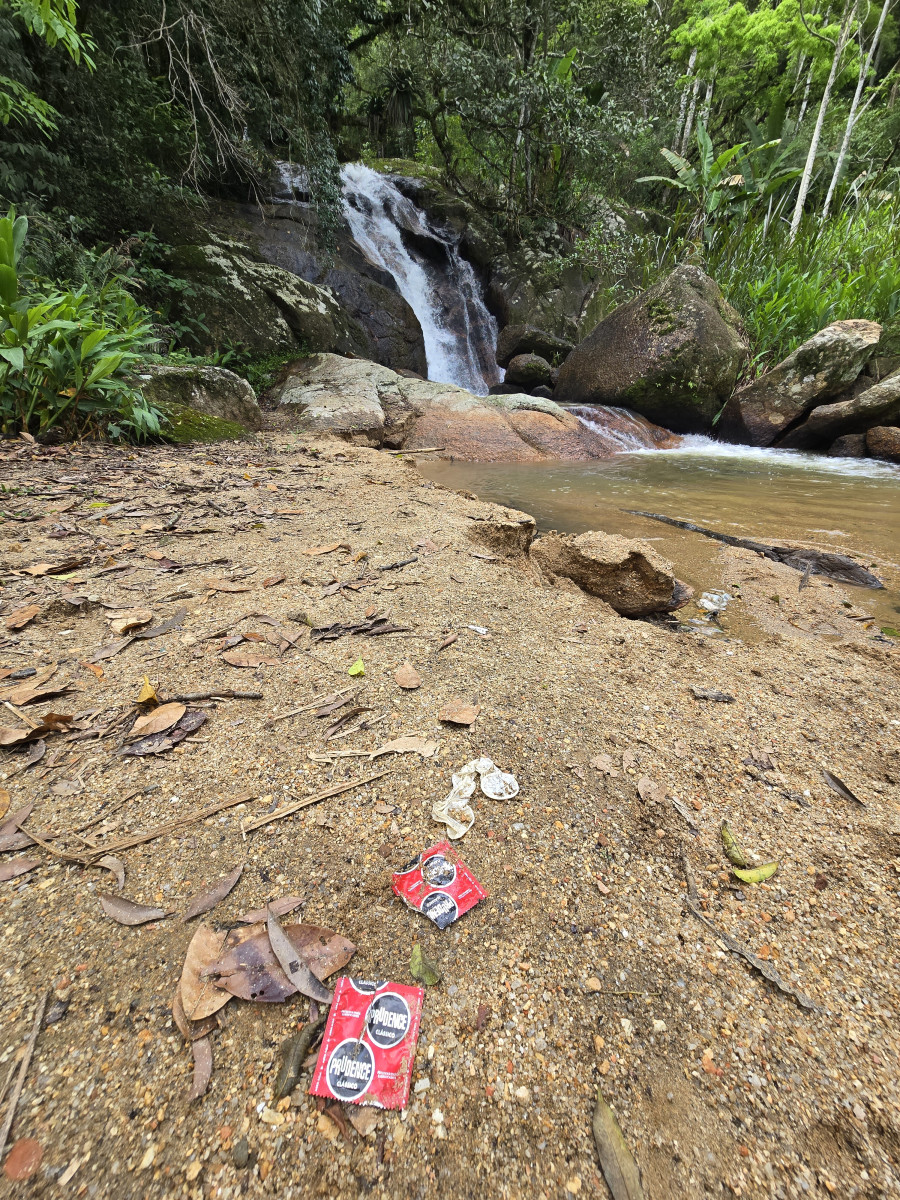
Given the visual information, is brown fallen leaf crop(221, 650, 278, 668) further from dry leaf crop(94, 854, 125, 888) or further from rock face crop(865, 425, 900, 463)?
rock face crop(865, 425, 900, 463)

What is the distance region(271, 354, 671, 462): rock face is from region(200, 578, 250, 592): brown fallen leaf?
4849 mm

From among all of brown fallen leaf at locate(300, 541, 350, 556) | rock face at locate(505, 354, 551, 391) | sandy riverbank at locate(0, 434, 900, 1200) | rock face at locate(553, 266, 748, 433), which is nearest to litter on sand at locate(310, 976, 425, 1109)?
sandy riverbank at locate(0, 434, 900, 1200)

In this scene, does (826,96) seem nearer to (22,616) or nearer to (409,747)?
(409,747)

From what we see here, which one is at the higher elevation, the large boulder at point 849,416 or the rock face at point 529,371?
the rock face at point 529,371

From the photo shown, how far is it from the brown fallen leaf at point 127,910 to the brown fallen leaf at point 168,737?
391 mm

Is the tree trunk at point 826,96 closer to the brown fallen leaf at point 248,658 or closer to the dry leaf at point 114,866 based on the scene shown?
the brown fallen leaf at point 248,658

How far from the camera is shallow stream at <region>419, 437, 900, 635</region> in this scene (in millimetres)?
3535

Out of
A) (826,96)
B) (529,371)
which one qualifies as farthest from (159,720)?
(826,96)

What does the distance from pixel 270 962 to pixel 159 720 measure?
77 centimetres

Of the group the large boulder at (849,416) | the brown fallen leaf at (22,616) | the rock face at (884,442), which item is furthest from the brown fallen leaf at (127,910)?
the large boulder at (849,416)

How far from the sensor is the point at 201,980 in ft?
2.79

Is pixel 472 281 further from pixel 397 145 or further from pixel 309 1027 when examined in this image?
pixel 309 1027

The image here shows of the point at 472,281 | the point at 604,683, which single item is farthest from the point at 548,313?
the point at 604,683

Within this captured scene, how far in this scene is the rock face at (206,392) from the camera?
5.19m
